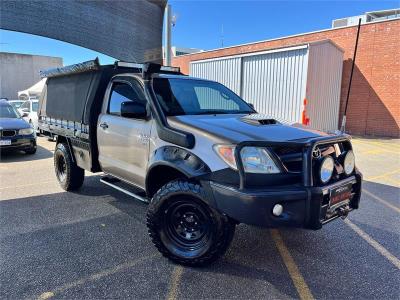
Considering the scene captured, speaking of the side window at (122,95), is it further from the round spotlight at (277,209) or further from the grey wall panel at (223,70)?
the grey wall panel at (223,70)

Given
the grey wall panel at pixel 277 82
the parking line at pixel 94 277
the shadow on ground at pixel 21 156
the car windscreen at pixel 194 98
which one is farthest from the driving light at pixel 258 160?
the grey wall panel at pixel 277 82

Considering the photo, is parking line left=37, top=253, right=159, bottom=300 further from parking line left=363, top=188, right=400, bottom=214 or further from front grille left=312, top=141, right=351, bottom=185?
parking line left=363, top=188, right=400, bottom=214

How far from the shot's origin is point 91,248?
144 inches

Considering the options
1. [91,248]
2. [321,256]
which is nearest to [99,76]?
[91,248]

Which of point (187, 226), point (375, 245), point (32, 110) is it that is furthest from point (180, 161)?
point (32, 110)

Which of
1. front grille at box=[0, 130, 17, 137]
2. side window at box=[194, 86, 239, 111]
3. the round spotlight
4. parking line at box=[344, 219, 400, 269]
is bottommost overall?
parking line at box=[344, 219, 400, 269]

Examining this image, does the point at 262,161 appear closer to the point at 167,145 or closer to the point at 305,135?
the point at 305,135

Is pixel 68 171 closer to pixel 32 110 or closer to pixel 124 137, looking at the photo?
pixel 124 137

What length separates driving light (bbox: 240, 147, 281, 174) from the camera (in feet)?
9.47

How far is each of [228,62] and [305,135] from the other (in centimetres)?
1255

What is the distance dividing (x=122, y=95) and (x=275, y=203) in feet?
8.63

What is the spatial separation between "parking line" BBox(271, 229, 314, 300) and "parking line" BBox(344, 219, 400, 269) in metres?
1.03

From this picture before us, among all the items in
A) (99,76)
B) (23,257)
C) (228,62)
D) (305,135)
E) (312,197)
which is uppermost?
(228,62)

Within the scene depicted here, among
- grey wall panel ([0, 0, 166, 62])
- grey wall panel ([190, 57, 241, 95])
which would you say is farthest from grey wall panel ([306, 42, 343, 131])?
grey wall panel ([0, 0, 166, 62])
